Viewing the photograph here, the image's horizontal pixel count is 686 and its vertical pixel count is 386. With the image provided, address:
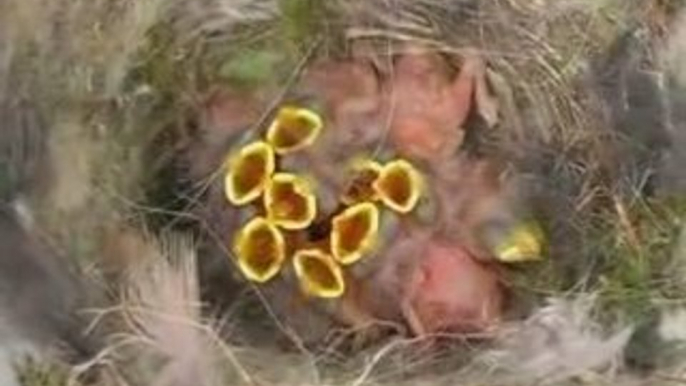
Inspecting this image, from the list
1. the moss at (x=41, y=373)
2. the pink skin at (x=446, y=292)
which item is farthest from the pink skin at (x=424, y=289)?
the moss at (x=41, y=373)

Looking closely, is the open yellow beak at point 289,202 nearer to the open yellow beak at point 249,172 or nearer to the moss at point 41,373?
the open yellow beak at point 249,172

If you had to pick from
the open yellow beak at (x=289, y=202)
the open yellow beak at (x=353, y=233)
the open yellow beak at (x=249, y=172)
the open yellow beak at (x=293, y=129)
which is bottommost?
the open yellow beak at (x=353, y=233)

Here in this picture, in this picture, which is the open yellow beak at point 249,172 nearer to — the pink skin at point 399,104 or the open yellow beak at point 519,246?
the pink skin at point 399,104

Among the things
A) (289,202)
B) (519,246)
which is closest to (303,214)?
(289,202)

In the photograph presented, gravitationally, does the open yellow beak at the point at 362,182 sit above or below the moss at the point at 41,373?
above

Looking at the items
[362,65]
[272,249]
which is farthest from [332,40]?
[272,249]

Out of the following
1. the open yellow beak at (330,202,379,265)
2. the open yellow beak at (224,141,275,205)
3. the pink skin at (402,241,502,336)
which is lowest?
the pink skin at (402,241,502,336)

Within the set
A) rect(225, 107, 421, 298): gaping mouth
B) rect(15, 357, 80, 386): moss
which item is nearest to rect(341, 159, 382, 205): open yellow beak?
rect(225, 107, 421, 298): gaping mouth

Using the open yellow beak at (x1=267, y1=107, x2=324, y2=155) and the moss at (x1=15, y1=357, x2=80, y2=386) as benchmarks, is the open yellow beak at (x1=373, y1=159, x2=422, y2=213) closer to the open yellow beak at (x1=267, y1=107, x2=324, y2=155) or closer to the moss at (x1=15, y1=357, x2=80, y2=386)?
the open yellow beak at (x1=267, y1=107, x2=324, y2=155)

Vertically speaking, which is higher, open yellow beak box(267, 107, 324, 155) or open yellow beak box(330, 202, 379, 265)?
open yellow beak box(267, 107, 324, 155)
